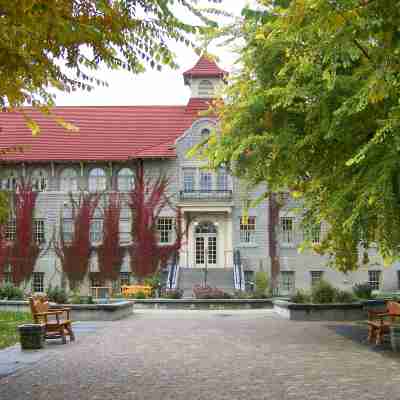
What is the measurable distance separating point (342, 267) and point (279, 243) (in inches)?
876

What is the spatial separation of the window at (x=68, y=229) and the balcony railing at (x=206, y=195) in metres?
6.85

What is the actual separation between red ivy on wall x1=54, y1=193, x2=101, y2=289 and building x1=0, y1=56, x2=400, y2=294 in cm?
47

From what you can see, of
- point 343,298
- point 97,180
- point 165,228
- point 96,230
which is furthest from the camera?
point 97,180

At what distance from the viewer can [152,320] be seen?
72.3 ft

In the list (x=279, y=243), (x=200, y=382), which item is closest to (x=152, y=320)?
(x=200, y=382)

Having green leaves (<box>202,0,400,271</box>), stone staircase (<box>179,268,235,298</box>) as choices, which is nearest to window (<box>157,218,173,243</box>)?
stone staircase (<box>179,268,235,298</box>)

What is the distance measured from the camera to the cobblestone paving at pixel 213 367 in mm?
8930

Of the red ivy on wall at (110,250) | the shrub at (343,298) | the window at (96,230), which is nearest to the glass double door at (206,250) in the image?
the red ivy on wall at (110,250)

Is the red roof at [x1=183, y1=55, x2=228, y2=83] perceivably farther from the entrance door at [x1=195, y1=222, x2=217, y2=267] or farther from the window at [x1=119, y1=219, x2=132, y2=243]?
the window at [x1=119, y1=219, x2=132, y2=243]

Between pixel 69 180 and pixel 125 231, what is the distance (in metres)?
4.71

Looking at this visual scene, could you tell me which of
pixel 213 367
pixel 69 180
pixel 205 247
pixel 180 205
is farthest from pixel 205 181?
pixel 213 367

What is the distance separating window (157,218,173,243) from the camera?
132 feet

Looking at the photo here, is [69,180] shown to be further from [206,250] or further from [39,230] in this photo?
[206,250]

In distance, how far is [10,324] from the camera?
1969cm
